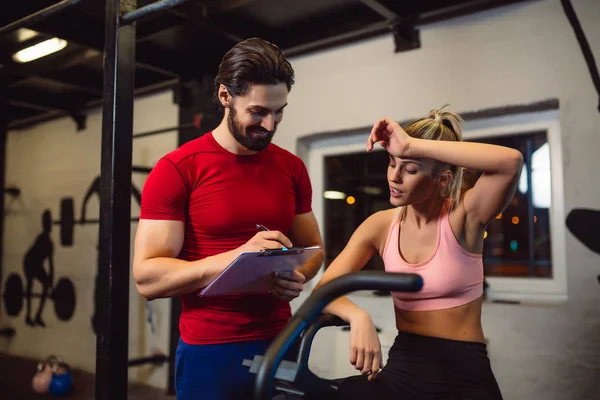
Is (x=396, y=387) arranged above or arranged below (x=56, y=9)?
below

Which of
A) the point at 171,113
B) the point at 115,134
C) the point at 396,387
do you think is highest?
the point at 171,113

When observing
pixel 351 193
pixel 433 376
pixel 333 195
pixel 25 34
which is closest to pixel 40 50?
pixel 25 34

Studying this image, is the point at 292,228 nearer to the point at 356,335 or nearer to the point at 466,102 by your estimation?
the point at 356,335

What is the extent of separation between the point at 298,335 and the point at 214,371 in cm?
74

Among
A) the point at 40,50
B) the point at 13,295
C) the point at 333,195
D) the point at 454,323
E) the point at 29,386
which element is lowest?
the point at 29,386

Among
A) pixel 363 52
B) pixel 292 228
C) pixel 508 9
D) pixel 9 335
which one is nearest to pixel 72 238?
pixel 9 335

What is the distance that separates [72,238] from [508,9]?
4141 millimetres

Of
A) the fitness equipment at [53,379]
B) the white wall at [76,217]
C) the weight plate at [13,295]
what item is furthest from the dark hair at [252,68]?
the weight plate at [13,295]

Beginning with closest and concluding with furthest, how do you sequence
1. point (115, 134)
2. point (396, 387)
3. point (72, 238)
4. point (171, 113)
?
point (396, 387) < point (115, 134) < point (171, 113) < point (72, 238)

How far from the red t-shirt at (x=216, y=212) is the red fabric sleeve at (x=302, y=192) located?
16 cm

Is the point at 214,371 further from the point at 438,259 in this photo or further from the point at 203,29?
the point at 203,29

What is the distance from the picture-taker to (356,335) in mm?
1137

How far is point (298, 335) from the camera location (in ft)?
2.61

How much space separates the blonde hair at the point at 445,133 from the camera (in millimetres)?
1431
